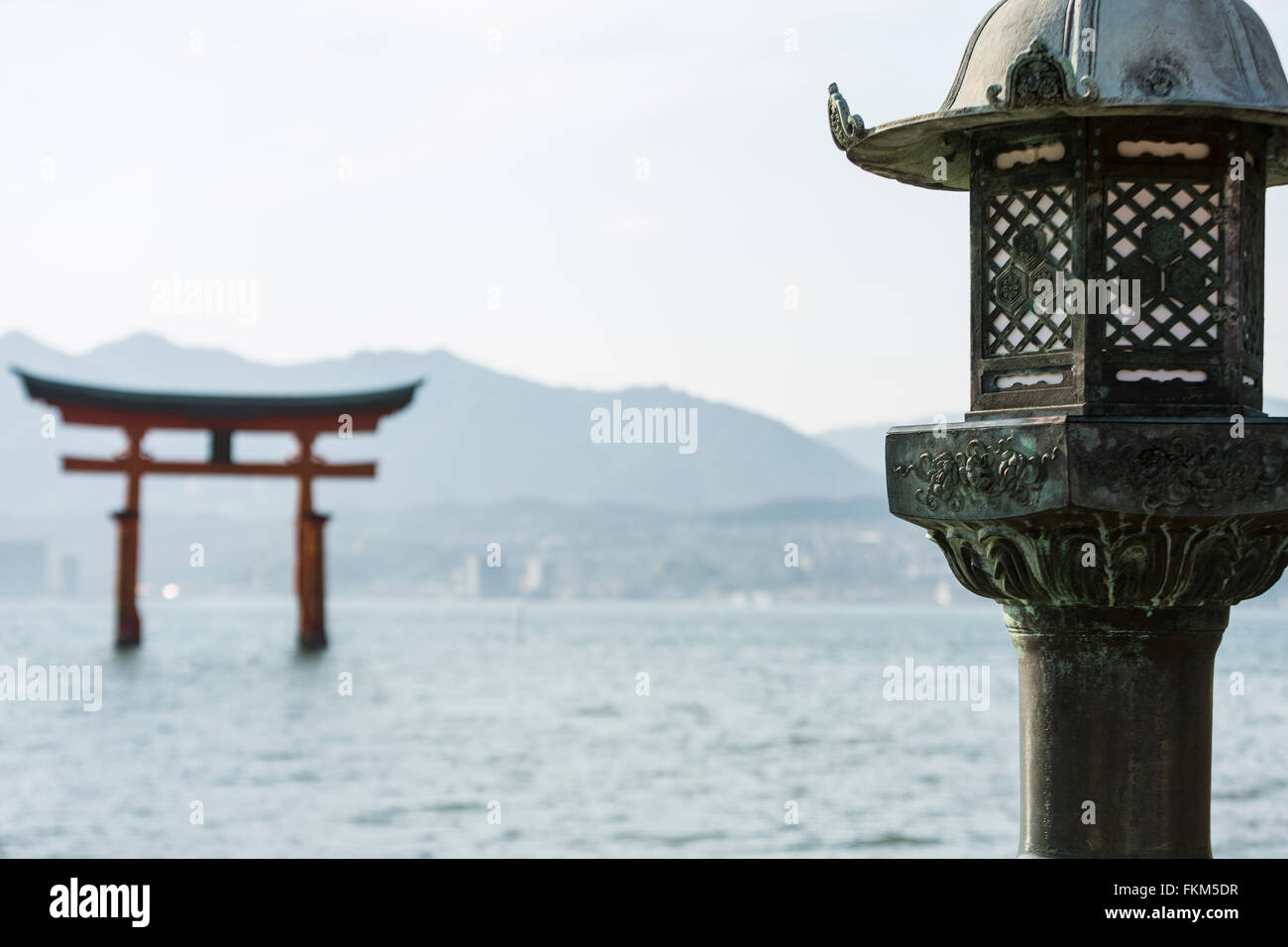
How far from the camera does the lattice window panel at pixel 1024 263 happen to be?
9.76 ft

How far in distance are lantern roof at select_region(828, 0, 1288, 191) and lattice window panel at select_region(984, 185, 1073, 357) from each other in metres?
0.17

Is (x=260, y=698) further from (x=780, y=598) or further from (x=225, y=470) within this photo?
(x=780, y=598)

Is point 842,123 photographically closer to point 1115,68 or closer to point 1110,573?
point 1115,68

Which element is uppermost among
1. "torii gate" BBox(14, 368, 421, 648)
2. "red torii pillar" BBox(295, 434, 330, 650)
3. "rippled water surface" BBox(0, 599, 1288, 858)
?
"torii gate" BBox(14, 368, 421, 648)

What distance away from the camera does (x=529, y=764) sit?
27.8 metres

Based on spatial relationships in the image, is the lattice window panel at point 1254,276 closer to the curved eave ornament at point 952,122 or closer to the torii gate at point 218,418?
the curved eave ornament at point 952,122

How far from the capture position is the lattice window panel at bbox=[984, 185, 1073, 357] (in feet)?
9.76

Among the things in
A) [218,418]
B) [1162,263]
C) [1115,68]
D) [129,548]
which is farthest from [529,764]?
[1115,68]

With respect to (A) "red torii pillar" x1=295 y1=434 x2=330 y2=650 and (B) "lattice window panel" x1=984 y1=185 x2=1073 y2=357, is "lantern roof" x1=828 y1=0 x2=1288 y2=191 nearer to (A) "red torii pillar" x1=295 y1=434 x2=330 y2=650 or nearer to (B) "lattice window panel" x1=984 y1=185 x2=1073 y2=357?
(B) "lattice window panel" x1=984 y1=185 x2=1073 y2=357

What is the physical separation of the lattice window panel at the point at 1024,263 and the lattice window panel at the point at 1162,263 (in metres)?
0.09

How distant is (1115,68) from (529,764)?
2584 cm

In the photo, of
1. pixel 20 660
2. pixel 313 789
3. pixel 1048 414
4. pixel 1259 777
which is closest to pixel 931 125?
pixel 1048 414

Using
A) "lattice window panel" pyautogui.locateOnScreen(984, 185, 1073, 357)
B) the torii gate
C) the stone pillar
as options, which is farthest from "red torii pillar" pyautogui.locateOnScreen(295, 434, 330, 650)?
the stone pillar

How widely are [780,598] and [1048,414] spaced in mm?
179980
